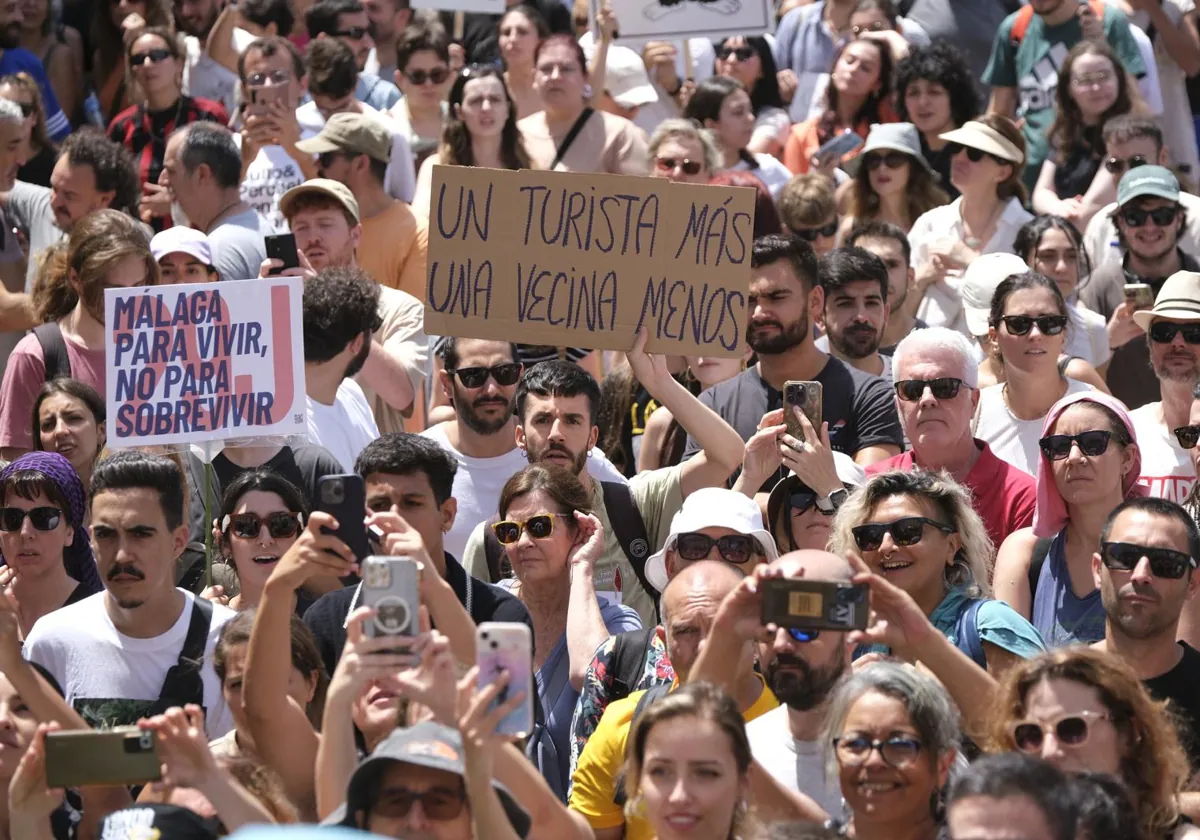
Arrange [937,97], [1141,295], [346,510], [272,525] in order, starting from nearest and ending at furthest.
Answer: [346,510] → [272,525] → [1141,295] → [937,97]

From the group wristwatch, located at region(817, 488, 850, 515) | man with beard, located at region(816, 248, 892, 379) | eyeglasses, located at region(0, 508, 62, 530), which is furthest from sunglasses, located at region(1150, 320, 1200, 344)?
eyeglasses, located at region(0, 508, 62, 530)

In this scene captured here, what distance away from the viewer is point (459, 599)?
21.2 feet

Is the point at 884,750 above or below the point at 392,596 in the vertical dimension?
below

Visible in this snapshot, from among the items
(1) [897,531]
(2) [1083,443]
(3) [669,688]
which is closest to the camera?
(3) [669,688]

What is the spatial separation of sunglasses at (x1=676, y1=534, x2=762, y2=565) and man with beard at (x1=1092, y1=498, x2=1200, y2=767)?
3.33 ft

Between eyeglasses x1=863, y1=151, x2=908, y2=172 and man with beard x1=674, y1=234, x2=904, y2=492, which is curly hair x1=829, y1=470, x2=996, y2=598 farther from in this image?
eyeglasses x1=863, y1=151, x2=908, y2=172

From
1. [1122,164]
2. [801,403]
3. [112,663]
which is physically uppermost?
[1122,164]

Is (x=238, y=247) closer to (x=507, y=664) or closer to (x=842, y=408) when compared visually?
(x=842, y=408)

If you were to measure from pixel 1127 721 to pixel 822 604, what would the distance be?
0.76 meters

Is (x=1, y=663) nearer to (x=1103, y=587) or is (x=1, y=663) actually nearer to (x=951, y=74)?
(x=1103, y=587)

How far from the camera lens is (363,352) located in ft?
27.2

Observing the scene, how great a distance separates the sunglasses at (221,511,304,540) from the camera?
23.0 ft

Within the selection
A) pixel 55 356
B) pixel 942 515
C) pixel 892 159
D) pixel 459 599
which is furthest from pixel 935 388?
pixel 892 159

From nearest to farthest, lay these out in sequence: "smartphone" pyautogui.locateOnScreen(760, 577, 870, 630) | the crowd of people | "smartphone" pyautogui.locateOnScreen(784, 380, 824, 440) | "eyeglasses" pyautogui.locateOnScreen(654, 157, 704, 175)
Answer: the crowd of people < "smartphone" pyautogui.locateOnScreen(760, 577, 870, 630) < "smartphone" pyautogui.locateOnScreen(784, 380, 824, 440) < "eyeglasses" pyautogui.locateOnScreen(654, 157, 704, 175)
